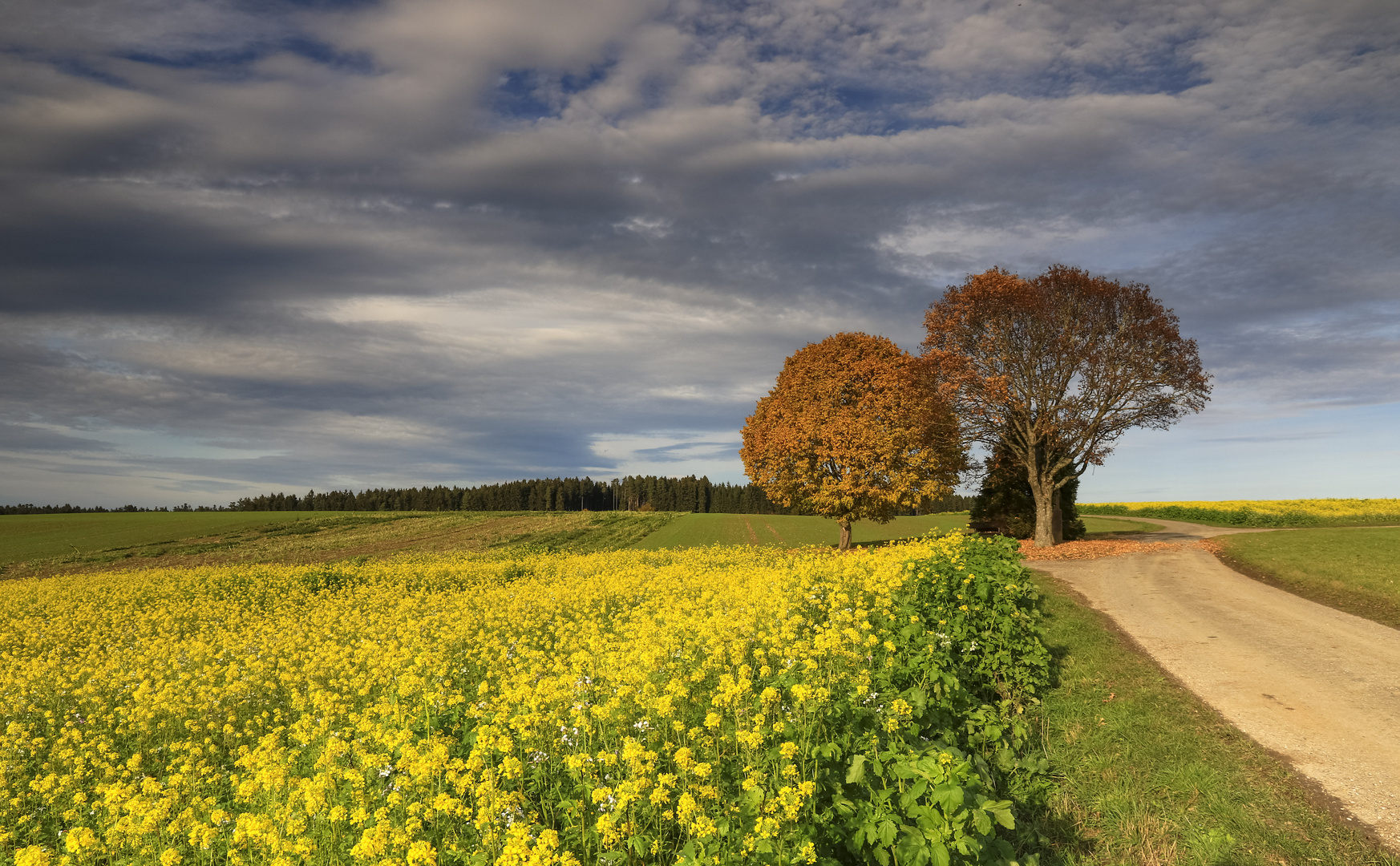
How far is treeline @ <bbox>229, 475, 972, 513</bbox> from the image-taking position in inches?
5910

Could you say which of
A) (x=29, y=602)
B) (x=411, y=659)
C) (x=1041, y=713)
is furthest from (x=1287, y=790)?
(x=29, y=602)

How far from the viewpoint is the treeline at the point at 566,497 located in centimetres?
15012

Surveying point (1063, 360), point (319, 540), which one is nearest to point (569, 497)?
point (319, 540)

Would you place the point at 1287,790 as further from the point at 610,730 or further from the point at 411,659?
the point at 411,659

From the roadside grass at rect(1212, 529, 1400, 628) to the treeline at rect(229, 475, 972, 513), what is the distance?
116282 millimetres

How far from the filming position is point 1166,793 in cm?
795

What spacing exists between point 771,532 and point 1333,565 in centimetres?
4540

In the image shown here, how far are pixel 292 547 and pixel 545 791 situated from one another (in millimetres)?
56881

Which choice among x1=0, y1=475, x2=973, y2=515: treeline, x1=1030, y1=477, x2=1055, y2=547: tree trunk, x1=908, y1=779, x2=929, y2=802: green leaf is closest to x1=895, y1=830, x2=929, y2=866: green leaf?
x1=908, y1=779, x2=929, y2=802: green leaf

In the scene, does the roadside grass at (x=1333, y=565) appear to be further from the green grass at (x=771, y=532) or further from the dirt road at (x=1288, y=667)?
the green grass at (x=771, y=532)

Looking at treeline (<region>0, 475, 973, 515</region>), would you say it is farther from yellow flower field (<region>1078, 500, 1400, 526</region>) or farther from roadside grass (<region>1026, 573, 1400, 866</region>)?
roadside grass (<region>1026, 573, 1400, 866</region>)

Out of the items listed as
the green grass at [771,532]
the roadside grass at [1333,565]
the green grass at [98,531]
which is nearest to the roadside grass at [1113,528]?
the roadside grass at [1333,565]

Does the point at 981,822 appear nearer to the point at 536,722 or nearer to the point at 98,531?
the point at 536,722

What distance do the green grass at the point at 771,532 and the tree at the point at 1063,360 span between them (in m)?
17.1
